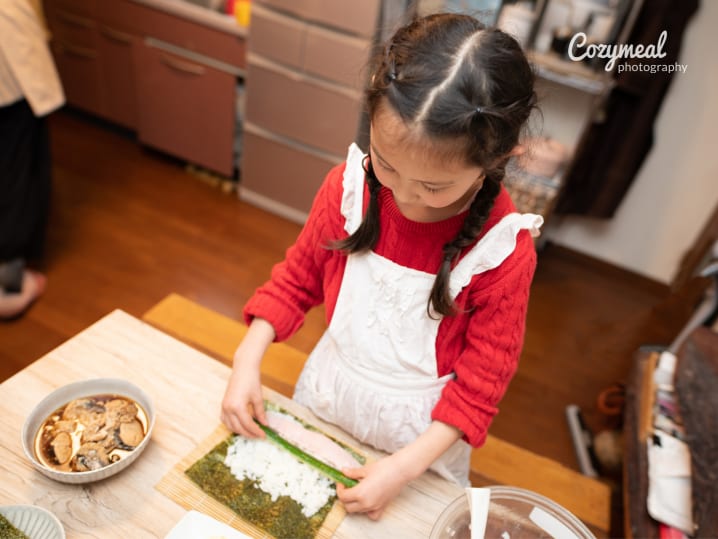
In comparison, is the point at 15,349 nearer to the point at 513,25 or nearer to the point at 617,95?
the point at 513,25

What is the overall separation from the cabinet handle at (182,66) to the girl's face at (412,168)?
2.09 meters

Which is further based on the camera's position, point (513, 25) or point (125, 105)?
point (125, 105)

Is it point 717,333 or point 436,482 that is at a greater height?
point 436,482

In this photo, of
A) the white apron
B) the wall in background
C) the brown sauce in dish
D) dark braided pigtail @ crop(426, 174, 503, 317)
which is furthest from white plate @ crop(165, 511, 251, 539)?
the wall in background

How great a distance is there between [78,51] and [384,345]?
9.05ft

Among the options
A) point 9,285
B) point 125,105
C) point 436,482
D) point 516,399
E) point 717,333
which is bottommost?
point 516,399

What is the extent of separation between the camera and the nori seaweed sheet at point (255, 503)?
647 millimetres

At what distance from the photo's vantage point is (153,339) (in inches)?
33.4

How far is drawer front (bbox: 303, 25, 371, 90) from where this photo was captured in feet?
6.71

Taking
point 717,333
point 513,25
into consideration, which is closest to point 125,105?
point 513,25

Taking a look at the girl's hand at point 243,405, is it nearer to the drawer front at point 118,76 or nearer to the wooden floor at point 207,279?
the wooden floor at point 207,279

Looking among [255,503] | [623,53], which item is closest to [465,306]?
[255,503]

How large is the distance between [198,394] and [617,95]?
2.18 m

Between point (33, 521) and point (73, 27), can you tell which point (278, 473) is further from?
point (73, 27)
